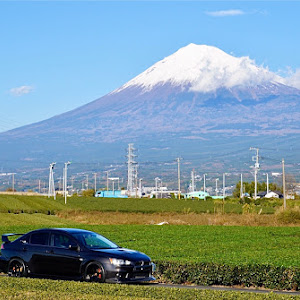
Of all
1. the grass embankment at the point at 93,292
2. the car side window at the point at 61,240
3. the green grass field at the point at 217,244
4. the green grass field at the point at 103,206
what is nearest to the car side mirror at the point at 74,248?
the car side window at the point at 61,240

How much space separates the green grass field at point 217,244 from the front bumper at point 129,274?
7.75 ft

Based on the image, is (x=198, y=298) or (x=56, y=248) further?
(x=56, y=248)

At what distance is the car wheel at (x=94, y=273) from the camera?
2020 cm

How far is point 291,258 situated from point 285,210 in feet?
120

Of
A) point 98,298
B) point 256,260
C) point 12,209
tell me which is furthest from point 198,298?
point 12,209

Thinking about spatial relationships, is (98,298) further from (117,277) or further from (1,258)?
(1,258)

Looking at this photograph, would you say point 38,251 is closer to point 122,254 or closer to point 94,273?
point 94,273

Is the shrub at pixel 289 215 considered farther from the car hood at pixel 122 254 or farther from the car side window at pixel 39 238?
the car side window at pixel 39 238

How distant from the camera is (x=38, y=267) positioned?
21.3m

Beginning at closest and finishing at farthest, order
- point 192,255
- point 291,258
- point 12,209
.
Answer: point 291,258 → point 192,255 → point 12,209

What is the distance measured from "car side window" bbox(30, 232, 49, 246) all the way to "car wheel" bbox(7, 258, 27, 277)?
2.28ft

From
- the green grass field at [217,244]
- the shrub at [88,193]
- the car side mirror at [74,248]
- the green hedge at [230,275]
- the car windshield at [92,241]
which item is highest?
the shrub at [88,193]

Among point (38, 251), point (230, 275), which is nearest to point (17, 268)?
point (38, 251)

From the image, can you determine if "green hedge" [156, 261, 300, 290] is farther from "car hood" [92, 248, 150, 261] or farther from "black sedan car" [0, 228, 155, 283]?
"car hood" [92, 248, 150, 261]
